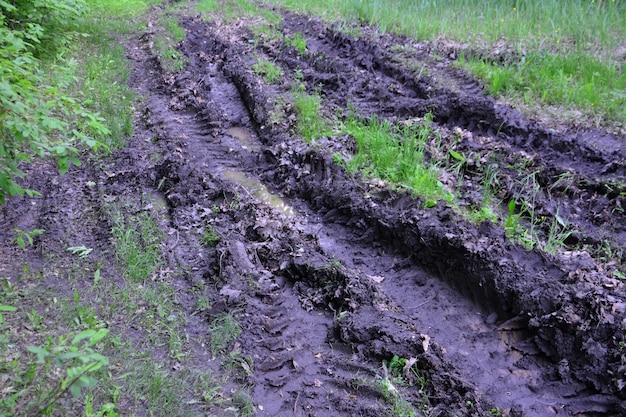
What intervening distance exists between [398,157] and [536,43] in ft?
15.3

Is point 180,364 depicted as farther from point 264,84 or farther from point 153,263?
point 264,84

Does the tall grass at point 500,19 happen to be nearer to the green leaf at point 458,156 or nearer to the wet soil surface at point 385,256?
the wet soil surface at point 385,256

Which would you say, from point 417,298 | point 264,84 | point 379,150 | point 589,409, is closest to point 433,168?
point 379,150

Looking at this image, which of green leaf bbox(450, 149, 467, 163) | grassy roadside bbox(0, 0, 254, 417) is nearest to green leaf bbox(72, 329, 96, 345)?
grassy roadside bbox(0, 0, 254, 417)

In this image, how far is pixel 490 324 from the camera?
4.16 m

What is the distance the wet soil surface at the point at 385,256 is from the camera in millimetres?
3613

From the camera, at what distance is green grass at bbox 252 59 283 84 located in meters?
8.79

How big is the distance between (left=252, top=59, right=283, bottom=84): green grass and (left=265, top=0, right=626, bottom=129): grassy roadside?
2890 mm

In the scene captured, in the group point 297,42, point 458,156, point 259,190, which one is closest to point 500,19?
point 297,42

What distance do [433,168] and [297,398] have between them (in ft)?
10.5

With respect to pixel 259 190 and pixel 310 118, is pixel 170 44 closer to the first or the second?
pixel 310 118

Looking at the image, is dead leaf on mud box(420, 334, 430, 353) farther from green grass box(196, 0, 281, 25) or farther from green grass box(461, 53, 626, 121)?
green grass box(196, 0, 281, 25)

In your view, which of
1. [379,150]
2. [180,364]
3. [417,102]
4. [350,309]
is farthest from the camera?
[417,102]

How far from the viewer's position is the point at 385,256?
504 cm
